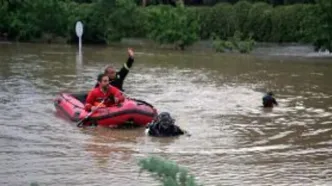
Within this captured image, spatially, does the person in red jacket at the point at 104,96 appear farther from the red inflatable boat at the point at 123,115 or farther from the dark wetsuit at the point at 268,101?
the dark wetsuit at the point at 268,101

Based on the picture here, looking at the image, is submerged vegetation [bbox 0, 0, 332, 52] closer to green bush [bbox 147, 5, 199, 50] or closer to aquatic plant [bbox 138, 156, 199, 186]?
green bush [bbox 147, 5, 199, 50]

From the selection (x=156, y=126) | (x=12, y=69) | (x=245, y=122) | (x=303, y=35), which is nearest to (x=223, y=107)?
(x=245, y=122)

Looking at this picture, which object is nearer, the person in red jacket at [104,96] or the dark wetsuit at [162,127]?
the dark wetsuit at [162,127]

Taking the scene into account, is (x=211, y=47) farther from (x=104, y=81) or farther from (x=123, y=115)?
(x=123, y=115)

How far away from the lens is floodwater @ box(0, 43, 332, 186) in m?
10.2

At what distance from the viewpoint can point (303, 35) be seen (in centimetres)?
4041

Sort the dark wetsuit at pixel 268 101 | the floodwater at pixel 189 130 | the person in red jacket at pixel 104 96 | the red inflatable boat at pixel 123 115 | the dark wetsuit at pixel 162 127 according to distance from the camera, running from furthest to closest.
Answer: the dark wetsuit at pixel 268 101
the person in red jacket at pixel 104 96
the red inflatable boat at pixel 123 115
the dark wetsuit at pixel 162 127
the floodwater at pixel 189 130

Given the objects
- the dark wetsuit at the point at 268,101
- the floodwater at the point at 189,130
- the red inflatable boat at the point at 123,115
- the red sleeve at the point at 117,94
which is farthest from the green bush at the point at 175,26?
the red inflatable boat at the point at 123,115

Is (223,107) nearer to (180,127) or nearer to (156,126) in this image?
(180,127)

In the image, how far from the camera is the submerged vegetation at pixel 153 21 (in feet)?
143

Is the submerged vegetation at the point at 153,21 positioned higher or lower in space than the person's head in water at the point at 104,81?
lower

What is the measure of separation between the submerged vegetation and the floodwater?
13.7m

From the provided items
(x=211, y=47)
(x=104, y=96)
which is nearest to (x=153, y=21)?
(x=211, y=47)

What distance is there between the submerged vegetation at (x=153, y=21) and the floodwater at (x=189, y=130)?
13677 millimetres
